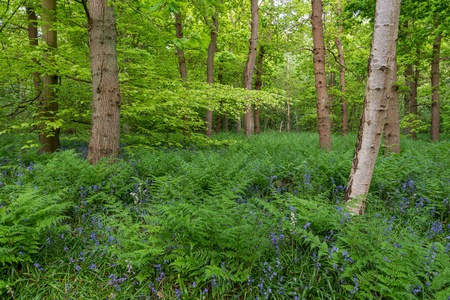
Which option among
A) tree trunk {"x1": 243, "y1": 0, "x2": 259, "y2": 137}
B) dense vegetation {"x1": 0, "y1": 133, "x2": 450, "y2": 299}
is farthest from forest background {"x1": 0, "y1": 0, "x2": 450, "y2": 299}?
tree trunk {"x1": 243, "y1": 0, "x2": 259, "y2": 137}

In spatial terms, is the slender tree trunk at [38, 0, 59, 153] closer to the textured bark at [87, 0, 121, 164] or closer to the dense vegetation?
the textured bark at [87, 0, 121, 164]

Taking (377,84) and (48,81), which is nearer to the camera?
(377,84)

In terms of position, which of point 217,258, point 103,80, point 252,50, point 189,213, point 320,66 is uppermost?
point 252,50

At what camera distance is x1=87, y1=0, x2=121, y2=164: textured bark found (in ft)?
14.9

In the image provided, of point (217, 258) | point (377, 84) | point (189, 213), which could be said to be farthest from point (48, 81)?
point (377, 84)

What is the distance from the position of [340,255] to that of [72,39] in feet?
30.5

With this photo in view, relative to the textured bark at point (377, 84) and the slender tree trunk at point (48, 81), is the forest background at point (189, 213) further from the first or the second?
the textured bark at point (377, 84)

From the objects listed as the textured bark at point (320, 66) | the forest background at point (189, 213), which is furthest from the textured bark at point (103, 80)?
the textured bark at point (320, 66)

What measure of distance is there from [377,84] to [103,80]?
480 cm

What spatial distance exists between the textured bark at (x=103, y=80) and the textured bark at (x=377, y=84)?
4533mm

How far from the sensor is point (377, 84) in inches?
116

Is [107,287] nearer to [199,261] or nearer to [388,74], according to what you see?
[199,261]

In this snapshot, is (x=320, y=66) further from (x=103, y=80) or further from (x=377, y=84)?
(x=103, y=80)

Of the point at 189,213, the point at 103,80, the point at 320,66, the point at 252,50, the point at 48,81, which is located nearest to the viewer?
the point at 189,213
